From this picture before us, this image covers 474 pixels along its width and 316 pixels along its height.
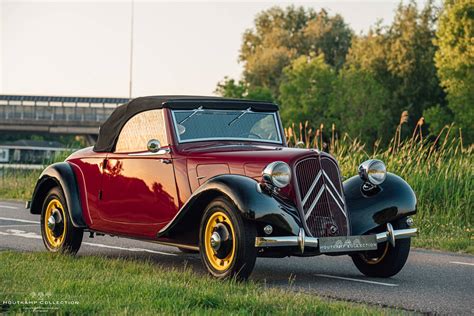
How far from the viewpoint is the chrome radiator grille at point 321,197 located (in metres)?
8.61

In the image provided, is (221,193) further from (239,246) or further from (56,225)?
(56,225)

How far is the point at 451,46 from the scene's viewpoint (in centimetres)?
5144

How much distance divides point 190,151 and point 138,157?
2.54 feet

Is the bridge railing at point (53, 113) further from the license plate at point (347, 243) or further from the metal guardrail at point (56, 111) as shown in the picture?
the license plate at point (347, 243)

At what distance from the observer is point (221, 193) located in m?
8.62

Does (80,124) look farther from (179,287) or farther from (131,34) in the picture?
(179,287)

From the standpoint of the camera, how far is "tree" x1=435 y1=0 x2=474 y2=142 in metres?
50.4

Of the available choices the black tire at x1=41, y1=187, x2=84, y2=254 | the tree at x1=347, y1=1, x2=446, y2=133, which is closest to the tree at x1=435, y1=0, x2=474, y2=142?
the tree at x1=347, y1=1, x2=446, y2=133

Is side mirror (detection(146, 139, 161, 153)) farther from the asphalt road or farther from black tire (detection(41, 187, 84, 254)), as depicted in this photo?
black tire (detection(41, 187, 84, 254))

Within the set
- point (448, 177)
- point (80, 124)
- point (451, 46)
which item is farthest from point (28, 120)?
point (448, 177)

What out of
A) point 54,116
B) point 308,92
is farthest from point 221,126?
point 54,116

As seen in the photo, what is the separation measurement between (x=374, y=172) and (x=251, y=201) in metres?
1.91

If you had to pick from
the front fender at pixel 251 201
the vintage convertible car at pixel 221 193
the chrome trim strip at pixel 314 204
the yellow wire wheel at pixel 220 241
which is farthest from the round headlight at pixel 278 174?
the yellow wire wheel at pixel 220 241

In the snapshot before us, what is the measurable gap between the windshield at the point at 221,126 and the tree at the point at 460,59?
41599 millimetres
